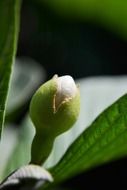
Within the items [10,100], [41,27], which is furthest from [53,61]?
[10,100]

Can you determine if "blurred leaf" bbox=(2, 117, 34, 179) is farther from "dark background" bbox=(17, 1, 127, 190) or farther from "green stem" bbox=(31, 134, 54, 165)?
"dark background" bbox=(17, 1, 127, 190)

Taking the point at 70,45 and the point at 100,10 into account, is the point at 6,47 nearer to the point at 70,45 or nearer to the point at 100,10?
the point at 100,10

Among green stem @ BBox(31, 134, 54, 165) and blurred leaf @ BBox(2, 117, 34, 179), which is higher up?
green stem @ BBox(31, 134, 54, 165)

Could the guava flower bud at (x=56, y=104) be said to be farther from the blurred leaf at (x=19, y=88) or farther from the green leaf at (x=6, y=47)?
the blurred leaf at (x=19, y=88)

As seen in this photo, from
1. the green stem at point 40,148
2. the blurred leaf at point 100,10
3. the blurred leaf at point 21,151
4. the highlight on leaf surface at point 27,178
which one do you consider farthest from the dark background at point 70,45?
the highlight on leaf surface at point 27,178

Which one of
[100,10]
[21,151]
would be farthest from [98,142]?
[100,10]

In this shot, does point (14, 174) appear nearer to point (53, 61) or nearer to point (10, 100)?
point (10, 100)

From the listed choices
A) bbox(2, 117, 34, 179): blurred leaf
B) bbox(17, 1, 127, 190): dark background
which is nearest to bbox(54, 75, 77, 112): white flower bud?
bbox(2, 117, 34, 179): blurred leaf

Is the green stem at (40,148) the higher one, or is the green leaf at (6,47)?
Answer: the green leaf at (6,47)
